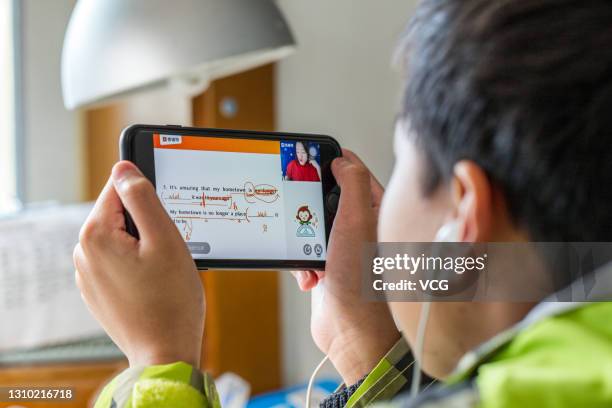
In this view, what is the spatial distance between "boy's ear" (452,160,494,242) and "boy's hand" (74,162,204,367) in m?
0.23

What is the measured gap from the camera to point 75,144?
2611 millimetres

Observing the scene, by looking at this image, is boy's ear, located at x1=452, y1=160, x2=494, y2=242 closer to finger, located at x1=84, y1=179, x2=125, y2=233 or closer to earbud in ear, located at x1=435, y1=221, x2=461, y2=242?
earbud in ear, located at x1=435, y1=221, x2=461, y2=242

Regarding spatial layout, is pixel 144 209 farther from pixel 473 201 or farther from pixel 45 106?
pixel 45 106

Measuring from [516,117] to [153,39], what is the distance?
0.73 metres

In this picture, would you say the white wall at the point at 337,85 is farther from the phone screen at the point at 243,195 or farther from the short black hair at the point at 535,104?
the short black hair at the point at 535,104

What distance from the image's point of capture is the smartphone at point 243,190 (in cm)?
73

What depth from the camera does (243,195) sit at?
76 centimetres

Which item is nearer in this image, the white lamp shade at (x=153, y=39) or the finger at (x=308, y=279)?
the finger at (x=308, y=279)

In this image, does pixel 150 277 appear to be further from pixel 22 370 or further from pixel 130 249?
pixel 22 370

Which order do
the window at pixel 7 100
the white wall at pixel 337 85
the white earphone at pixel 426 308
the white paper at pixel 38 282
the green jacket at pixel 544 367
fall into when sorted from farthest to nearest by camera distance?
the window at pixel 7 100 < the white wall at pixel 337 85 < the white paper at pixel 38 282 < the white earphone at pixel 426 308 < the green jacket at pixel 544 367

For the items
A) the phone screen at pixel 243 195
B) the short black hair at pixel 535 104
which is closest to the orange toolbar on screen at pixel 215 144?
the phone screen at pixel 243 195

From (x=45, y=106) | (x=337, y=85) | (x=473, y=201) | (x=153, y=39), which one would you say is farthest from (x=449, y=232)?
(x=45, y=106)

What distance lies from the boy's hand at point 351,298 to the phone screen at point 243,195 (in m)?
0.03

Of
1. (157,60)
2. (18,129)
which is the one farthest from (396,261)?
(18,129)
